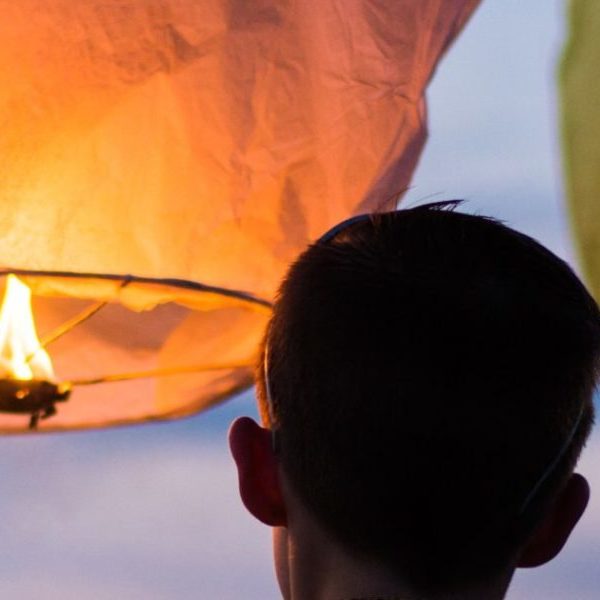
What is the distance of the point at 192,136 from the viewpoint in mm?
1276

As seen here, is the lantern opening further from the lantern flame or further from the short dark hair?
the short dark hair

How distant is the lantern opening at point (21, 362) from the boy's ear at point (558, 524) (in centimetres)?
70

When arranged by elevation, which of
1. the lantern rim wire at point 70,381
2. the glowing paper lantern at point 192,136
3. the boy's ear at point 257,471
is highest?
the boy's ear at point 257,471

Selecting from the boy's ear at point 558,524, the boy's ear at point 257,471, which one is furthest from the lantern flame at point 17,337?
the boy's ear at point 558,524

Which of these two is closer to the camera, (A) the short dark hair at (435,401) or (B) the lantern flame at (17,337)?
(A) the short dark hair at (435,401)

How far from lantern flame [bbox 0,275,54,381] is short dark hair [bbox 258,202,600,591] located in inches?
24.9

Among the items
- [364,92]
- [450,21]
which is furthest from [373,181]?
[450,21]

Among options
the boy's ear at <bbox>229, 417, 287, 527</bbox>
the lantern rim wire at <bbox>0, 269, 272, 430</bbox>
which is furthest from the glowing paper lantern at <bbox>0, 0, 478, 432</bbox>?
the boy's ear at <bbox>229, 417, 287, 527</bbox>

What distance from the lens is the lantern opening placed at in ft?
4.43

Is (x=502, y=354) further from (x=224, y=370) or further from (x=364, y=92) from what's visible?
(x=224, y=370)

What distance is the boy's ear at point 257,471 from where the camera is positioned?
0.78 metres

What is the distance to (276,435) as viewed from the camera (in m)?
0.79

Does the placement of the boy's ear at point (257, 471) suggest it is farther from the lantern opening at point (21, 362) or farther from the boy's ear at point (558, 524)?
A: the lantern opening at point (21, 362)

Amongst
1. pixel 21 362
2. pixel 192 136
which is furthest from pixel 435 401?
pixel 21 362
